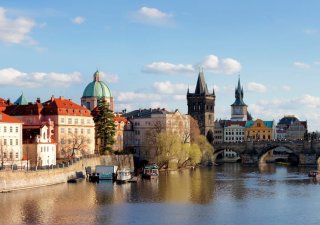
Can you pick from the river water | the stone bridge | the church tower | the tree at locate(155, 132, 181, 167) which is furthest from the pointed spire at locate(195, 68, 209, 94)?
the river water

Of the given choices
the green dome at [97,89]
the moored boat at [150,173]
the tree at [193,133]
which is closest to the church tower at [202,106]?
the tree at [193,133]

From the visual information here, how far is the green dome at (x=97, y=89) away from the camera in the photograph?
14812 centimetres

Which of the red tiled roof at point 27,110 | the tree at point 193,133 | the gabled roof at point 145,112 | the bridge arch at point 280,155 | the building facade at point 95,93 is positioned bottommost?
the bridge arch at point 280,155

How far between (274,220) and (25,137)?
4488 cm

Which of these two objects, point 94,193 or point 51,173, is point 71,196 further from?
point 51,173

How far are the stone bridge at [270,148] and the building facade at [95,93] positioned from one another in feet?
99.1

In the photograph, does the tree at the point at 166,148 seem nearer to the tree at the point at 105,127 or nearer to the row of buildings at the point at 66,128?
the row of buildings at the point at 66,128

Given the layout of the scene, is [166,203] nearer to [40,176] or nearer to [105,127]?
[40,176]

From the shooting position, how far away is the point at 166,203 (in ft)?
222

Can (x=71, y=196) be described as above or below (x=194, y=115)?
below

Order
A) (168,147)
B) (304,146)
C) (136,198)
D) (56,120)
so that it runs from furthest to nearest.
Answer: (304,146), (168,147), (56,120), (136,198)

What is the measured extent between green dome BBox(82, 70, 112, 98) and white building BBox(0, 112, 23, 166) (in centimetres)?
5928

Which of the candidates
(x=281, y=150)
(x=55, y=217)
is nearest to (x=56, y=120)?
(x=55, y=217)

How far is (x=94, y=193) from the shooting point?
75375 mm
